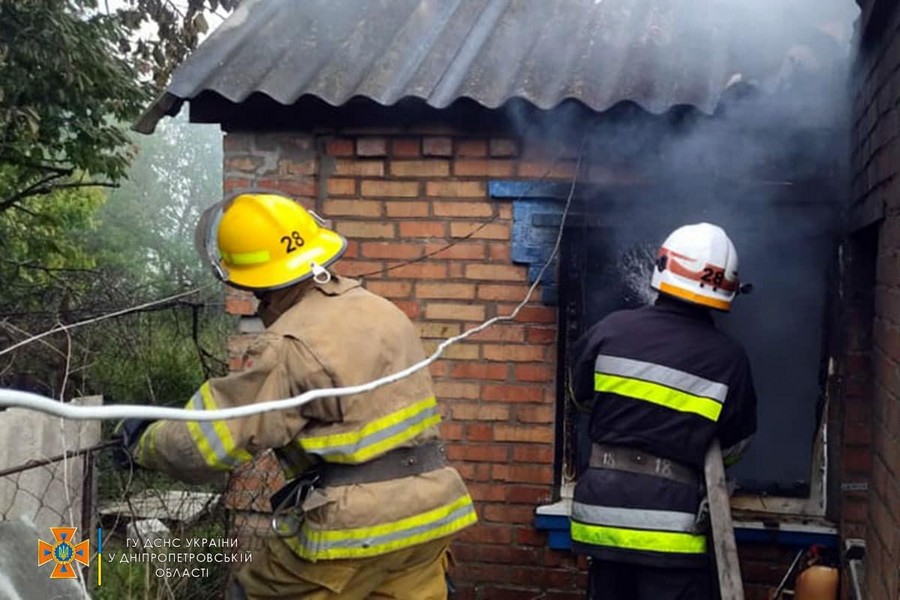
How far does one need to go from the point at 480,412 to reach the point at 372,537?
1550 millimetres

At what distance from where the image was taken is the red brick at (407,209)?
4.53 metres

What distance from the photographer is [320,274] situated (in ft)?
10.5

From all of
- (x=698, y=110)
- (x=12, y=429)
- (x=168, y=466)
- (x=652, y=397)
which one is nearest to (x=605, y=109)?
(x=698, y=110)

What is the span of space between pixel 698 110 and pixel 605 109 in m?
0.37

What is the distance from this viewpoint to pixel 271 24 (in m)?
4.93

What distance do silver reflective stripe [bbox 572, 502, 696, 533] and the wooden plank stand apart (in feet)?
0.37

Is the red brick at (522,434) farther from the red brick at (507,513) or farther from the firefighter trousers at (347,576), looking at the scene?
the firefighter trousers at (347,576)

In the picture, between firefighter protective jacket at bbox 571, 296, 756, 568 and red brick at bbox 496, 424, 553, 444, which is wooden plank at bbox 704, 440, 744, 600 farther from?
red brick at bbox 496, 424, 553, 444

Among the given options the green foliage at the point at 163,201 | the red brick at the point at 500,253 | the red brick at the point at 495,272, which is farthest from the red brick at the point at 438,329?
the green foliage at the point at 163,201

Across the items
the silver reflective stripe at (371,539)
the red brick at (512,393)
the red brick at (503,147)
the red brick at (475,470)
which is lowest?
the red brick at (475,470)

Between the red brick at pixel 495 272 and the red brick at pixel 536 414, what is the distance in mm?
591

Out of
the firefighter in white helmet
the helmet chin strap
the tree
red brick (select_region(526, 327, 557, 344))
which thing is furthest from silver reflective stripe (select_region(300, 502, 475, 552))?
the tree

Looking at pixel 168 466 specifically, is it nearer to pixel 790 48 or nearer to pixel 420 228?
pixel 420 228

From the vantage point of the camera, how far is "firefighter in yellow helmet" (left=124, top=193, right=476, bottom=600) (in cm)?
289
